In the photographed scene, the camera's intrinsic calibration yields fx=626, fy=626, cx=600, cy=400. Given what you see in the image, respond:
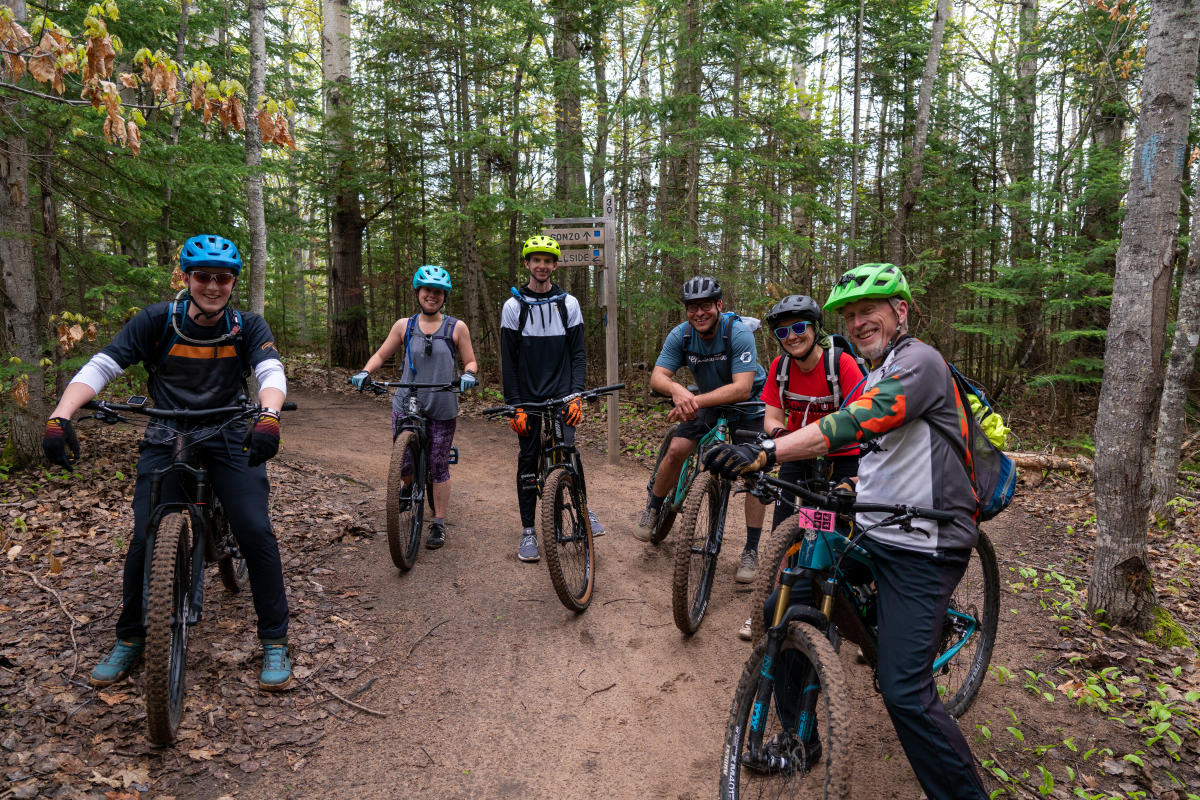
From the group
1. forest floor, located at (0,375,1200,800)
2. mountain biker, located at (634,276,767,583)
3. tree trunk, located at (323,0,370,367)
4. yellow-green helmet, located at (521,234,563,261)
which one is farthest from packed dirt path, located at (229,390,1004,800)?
tree trunk, located at (323,0,370,367)

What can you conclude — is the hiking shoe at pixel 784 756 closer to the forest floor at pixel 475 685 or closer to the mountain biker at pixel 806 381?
the forest floor at pixel 475 685

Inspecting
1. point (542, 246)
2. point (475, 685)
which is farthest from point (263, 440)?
point (542, 246)

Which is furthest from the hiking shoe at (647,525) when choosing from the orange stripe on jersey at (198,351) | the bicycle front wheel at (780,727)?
the orange stripe on jersey at (198,351)

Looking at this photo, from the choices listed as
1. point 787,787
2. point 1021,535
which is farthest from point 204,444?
point 1021,535

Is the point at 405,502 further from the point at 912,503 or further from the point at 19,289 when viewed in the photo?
the point at 19,289

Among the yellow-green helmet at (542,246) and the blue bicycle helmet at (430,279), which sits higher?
the yellow-green helmet at (542,246)

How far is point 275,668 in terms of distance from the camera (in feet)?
12.2

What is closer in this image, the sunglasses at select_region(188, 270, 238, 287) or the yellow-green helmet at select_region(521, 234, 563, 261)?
the sunglasses at select_region(188, 270, 238, 287)

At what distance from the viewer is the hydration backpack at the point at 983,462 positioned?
261 centimetres

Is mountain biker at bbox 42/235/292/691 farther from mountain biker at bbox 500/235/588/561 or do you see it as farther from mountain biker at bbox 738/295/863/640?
mountain biker at bbox 738/295/863/640

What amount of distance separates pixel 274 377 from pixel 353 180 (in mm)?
12201

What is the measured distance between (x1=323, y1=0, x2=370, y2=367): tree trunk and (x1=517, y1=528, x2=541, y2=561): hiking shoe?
465 inches

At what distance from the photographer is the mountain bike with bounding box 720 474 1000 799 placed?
7.75 ft

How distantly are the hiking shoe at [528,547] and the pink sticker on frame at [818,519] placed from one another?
3.26 m
